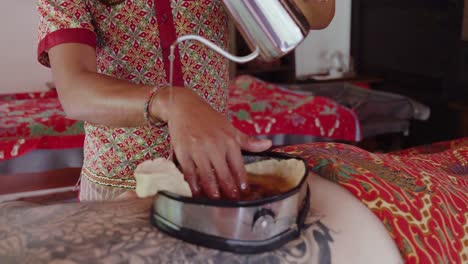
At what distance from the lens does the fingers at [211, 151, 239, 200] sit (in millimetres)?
652

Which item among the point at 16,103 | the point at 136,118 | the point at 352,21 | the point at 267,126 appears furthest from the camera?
the point at 352,21

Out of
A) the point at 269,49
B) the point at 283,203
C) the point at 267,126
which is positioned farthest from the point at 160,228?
the point at 267,126

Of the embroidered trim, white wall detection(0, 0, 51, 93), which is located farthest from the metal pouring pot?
white wall detection(0, 0, 51, 93)

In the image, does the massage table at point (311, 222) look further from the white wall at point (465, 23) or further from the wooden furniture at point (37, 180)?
the white wall at point (465, 23)

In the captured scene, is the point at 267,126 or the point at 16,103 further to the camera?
the point at 16,103

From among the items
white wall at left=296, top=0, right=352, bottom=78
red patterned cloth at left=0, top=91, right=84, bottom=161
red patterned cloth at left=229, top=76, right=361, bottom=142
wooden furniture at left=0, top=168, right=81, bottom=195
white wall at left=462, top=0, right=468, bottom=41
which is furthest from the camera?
white wall at left=296, top=0, right=352, bottom=78

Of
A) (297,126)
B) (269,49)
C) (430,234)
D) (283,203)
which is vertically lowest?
(297,126)

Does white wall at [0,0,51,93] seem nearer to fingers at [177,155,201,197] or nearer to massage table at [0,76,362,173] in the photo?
massage table at [0,76,362,173]

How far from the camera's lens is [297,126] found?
2986mm

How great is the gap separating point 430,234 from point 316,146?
1.05 feet

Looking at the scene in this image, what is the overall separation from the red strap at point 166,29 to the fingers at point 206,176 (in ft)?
1.70

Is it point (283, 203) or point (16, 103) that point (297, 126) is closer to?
point (16, 103)

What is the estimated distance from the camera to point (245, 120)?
9.68ft

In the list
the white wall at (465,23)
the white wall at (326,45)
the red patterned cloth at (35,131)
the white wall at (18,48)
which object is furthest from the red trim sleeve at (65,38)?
the white wall at (326,45)
